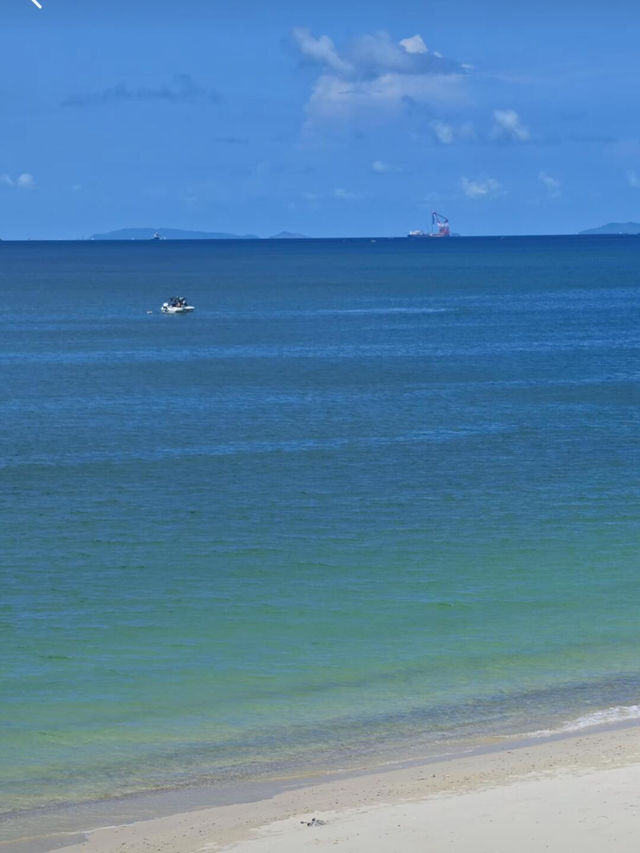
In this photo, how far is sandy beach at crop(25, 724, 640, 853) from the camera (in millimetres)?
20656

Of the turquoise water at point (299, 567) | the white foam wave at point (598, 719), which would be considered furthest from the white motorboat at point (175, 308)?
the white foam wave at point (598, 719)

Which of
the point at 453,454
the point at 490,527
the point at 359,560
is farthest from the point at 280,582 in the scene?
the point at 453,454

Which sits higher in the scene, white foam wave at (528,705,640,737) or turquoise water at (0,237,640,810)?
turquoise water at (0,237,640,810)

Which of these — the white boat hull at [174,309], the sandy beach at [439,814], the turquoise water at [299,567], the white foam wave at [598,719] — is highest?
the white boat hull at [174,309]

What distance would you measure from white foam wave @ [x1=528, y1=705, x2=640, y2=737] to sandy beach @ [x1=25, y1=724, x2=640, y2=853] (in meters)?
1.55

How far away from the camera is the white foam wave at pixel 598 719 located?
26.3 m

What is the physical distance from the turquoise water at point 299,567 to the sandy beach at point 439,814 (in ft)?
6.50

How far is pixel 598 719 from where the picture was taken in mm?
26984

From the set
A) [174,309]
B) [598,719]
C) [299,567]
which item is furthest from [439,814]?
[174,309]

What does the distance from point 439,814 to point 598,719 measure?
6.38 metres

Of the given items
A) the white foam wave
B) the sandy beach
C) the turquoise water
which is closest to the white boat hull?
the turquoise water

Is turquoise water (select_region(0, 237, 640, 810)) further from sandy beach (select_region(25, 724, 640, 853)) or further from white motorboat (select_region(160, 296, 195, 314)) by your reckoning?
white motorboat (select_region(160, 296, 195, 314))

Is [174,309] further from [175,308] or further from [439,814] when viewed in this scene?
[439,814]

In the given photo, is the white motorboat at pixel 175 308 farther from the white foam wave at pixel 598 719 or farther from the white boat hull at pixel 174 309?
the white foam wave at pixel 598 719
